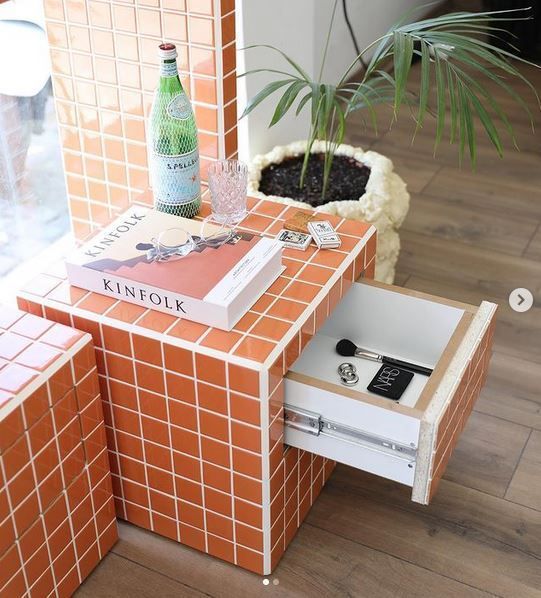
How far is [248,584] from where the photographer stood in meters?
1.58

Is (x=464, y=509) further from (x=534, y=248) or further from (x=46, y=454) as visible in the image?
(x=534, y=248)

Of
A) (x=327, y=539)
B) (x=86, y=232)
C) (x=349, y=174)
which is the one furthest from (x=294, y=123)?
(x=327, y=539)

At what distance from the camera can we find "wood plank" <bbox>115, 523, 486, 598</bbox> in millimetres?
1566

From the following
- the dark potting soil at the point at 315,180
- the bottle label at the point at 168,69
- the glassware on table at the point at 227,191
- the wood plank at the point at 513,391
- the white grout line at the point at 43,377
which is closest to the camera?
the white grout line at the point at 43,377

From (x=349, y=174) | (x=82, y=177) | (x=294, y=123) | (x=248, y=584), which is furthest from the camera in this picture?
(x=294, y=123)

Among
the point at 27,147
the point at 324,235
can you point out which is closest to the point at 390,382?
the point at 324,235

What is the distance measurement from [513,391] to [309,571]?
680mm

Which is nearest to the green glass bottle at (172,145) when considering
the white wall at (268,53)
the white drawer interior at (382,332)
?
the white drawer interior at (382,332)

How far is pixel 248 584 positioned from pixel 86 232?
883 mm

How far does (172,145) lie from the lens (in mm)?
1574

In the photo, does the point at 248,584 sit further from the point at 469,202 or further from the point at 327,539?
the point at 469,202

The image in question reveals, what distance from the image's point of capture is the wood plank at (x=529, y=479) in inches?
68.6

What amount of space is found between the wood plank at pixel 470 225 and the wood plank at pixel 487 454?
2.48 feet

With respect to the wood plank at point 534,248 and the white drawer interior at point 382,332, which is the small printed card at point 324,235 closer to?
the white drawer interior at point 382,332
